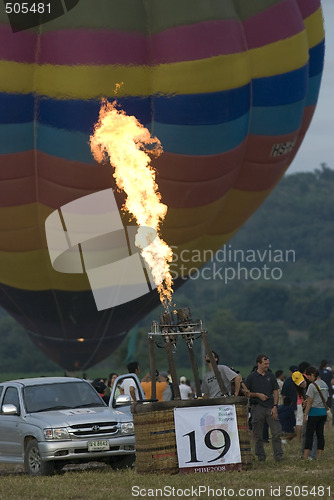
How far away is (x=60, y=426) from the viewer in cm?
1480

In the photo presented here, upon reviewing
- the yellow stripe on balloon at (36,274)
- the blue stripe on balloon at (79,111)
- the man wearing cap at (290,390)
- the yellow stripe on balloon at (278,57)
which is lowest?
the man wearing cap at (290,390)

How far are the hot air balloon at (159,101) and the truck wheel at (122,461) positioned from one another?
5966mm

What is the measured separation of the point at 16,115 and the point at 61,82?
101 cm

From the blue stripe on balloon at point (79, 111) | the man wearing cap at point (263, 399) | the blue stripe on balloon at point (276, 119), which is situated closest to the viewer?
the man wearing cap at point (263, 399)

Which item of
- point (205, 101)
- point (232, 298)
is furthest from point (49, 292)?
point (232, 298)

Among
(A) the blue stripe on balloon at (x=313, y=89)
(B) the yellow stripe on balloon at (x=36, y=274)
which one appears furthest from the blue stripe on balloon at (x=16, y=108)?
(A) the blue stripe on balloon at (x=313, y=89)

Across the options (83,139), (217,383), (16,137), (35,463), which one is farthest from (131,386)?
(16,137)

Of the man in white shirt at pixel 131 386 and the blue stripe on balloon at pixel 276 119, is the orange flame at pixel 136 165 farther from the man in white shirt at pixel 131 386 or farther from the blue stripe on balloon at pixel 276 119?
the blue stripe on balloon at pixel 276 119

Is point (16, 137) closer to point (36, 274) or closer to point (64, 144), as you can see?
point (64, 144)

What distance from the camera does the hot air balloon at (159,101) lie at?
62.1 feet

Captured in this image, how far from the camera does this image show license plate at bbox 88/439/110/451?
583 inches

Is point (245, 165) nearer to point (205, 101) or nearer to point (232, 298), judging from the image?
point (205, 101)

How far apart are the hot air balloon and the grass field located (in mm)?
6402

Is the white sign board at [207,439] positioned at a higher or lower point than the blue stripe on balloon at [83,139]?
lower
